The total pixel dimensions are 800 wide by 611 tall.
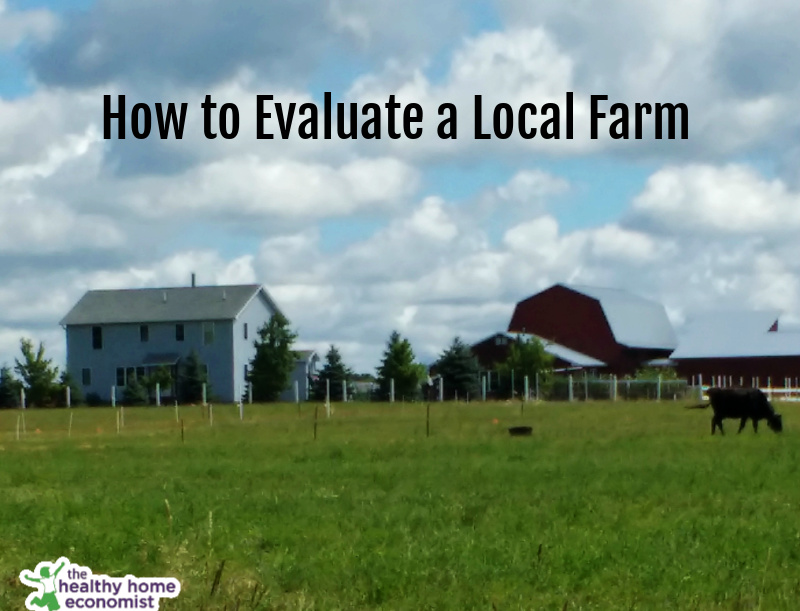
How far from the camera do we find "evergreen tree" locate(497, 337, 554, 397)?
77.1 m

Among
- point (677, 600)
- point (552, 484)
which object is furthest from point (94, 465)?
point (677, 600)

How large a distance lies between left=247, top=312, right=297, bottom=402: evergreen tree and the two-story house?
175 inches

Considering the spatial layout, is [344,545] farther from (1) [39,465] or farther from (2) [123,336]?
(2) [123,336]

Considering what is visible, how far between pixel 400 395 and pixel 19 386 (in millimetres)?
22817

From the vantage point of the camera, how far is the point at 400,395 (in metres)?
78.2

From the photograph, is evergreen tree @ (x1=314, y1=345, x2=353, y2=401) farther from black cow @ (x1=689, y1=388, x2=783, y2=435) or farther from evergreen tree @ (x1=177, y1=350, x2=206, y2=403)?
black cow @ (x1=689, y1=388, x2=783, y2=435)

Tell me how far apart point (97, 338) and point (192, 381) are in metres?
9.36

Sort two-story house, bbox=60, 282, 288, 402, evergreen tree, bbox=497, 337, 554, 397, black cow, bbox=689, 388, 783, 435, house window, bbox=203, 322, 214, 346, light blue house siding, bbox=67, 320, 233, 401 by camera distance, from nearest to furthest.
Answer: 1. black cow, bbox=689, 388, 783, 435
2. evergreen tree, bbox=497, 337, 554, 397
3. two-story house, bbox=60, 282, 288, 402
4. light blue house siding, bbox=67, 320, 233, 401
5. house window, bbox=203, 322, 214, 346

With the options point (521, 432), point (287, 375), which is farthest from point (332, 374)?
point (521, 432)

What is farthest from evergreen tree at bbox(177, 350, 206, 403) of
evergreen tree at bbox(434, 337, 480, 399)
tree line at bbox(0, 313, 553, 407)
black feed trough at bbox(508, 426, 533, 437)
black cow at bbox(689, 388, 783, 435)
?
black cow at bbox(689, 388, 783, 435)

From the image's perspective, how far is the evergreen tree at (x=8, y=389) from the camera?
81562 mm

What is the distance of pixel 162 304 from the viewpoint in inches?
3590

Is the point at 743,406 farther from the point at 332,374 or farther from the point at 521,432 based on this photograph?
the point at 332,374

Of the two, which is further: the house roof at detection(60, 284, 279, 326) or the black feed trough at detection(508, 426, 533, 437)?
the house roof at detection(60, 284, 279, 326)
